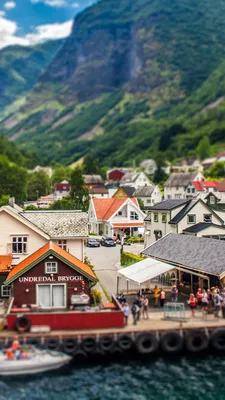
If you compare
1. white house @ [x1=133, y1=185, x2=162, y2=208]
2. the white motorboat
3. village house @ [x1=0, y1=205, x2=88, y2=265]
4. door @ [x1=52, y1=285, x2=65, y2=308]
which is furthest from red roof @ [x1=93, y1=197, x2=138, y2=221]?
the white motorboat

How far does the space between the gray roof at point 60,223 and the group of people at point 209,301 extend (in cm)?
1458

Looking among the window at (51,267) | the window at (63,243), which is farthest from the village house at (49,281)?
the window at (63,243)

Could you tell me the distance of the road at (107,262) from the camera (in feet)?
180

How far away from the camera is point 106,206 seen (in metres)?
101

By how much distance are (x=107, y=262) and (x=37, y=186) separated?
104 metres

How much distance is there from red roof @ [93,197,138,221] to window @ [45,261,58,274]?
5394 cm

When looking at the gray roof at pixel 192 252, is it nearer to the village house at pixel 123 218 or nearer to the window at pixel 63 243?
the window at pixel 63 243

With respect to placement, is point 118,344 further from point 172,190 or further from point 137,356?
point 172,190

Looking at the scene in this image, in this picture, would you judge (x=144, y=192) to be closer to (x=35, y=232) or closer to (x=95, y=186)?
(x=95, y=186)

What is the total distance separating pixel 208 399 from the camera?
31.6 metres

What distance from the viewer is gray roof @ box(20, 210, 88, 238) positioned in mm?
53812

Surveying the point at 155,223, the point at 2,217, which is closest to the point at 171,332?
the point at 2,217

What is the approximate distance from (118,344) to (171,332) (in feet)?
12.3

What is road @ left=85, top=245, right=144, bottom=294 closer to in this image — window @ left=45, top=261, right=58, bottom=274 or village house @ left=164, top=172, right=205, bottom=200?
window @ left=45, top=261, right=58, bottom=274
